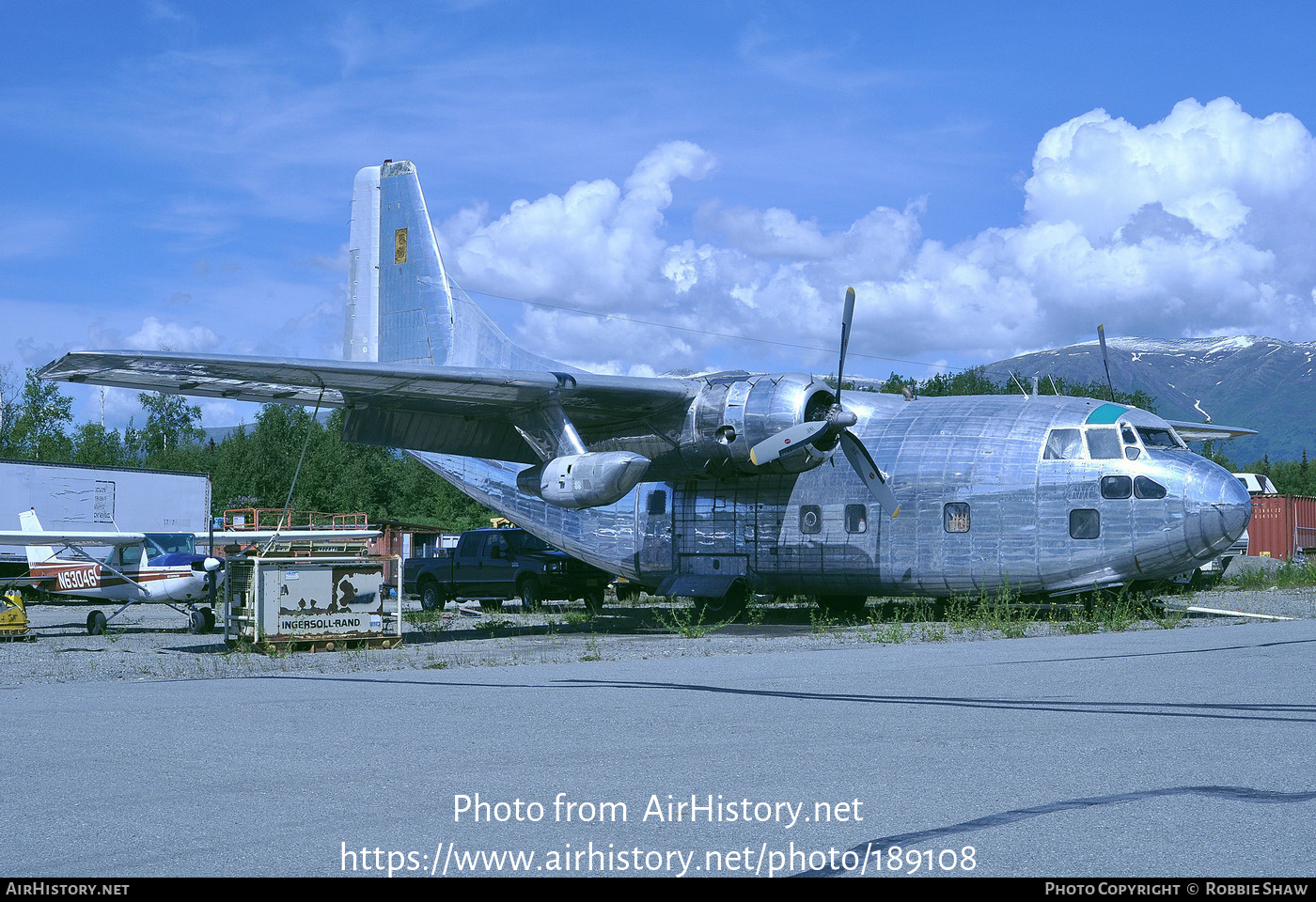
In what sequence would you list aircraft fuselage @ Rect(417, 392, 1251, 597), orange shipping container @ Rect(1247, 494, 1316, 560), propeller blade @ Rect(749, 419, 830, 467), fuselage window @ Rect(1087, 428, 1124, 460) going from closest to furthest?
aircraft fuselage @ Rect(417, 392, 1251, 597), fuselage window @ Rect(1087, 428, 1124, 460), propeller blade @ Rect(749, 419, 830, 467), orange shipping container @ Rect(1247, 494, 1316, 560)

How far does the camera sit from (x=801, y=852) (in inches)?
177

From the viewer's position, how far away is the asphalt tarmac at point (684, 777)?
442cm

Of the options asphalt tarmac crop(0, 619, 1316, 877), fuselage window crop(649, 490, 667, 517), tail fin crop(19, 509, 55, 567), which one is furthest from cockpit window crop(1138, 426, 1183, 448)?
tail fin crop(19, 509, 55, 567)

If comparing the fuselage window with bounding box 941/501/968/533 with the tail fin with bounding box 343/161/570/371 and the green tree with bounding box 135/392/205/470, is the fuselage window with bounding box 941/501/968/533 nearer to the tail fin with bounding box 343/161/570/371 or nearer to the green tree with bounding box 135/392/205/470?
the tail fin with bounding box 343/161/570/371

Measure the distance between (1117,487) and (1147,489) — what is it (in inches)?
16.5

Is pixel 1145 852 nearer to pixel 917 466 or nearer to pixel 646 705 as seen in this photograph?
pixel 646 705

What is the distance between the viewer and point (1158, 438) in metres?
17.5

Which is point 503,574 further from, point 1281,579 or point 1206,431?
point 1281,579

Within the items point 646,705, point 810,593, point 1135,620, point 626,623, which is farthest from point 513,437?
point 646,705

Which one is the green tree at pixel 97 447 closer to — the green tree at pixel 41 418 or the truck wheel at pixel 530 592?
the green tree at pixel 41 418

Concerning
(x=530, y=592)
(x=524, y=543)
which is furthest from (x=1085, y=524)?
(x=524, y=543)

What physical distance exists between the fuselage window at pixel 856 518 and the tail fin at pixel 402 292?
7.95m

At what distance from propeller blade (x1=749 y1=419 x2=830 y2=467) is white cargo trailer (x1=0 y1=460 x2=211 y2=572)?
2238 cm

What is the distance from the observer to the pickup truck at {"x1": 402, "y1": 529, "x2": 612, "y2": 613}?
25688 millimetres
